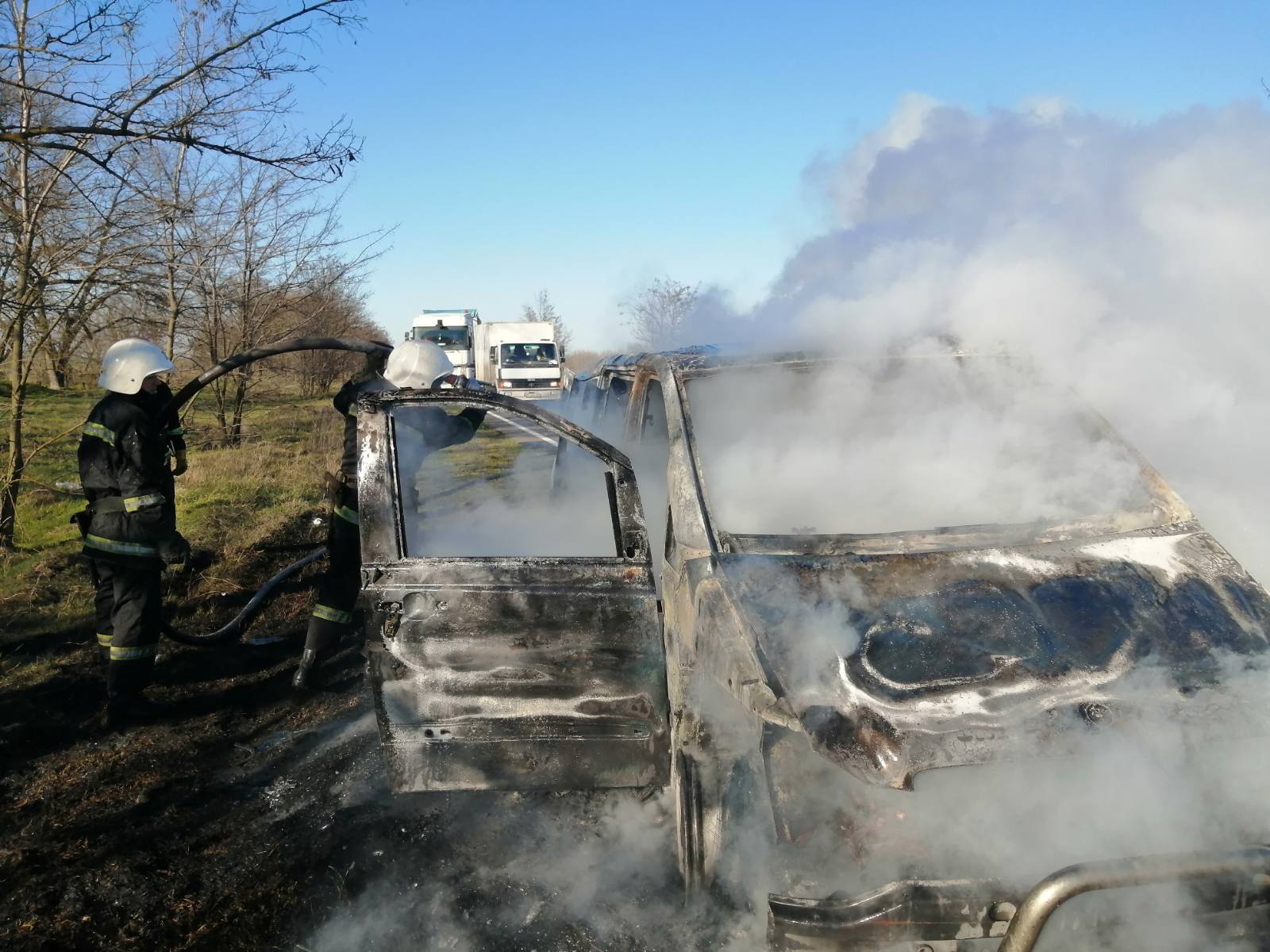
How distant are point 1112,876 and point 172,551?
14.1 feet

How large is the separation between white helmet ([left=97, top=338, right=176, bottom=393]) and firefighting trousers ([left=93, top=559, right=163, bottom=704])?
89 cm

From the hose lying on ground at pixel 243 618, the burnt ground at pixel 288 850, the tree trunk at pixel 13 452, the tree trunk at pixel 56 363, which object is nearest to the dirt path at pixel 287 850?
the burnt ground at pixel 288 850

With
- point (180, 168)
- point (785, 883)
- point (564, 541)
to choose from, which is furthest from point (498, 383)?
point (785, 883)

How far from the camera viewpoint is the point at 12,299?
19.3 feet

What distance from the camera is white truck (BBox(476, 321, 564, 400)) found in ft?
84.5

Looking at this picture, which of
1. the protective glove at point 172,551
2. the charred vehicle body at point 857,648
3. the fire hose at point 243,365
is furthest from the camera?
the protective glove at point 172,551

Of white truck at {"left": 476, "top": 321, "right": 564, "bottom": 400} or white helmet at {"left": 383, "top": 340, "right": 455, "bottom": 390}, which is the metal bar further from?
white truck at {"left": 476, "top": 321, "right": 564, "bottom": 400}

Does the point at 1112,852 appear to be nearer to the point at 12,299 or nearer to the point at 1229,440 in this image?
the point at 1229,440

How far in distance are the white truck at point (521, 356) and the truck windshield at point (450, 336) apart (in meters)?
0.44

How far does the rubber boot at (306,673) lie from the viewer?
482cm

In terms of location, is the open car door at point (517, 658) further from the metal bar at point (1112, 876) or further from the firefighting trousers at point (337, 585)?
the firefighting trousers at point (337, 585)

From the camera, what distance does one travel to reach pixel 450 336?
88.9 feet

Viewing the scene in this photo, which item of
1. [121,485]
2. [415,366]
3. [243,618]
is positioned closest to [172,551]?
[121,485]

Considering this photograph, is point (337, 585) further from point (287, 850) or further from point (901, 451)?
point (901, 451)
